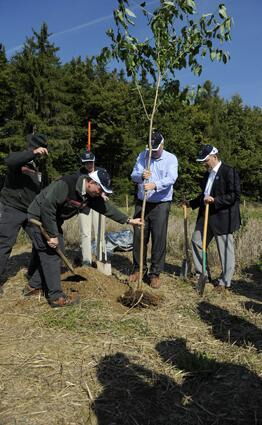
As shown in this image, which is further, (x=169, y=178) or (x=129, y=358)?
(x=169, y=178)

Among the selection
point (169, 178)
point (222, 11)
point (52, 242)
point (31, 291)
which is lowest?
point (31, 291)

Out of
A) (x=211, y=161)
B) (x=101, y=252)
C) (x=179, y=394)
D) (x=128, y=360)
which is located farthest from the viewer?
(x=101, y=252)

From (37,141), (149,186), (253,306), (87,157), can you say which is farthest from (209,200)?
(37,141)

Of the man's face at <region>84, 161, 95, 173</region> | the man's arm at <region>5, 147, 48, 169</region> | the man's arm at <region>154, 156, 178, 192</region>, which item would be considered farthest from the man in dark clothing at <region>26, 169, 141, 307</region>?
the man's face at <region>84, 161, 95, 173</region>

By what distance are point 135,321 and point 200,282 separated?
141cm

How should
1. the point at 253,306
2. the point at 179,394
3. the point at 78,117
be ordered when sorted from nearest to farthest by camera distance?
the point at 179,394 < the point at 253,306 < the point at 78,117

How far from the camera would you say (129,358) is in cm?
394

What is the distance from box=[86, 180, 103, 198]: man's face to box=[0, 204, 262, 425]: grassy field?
1306 millimetres

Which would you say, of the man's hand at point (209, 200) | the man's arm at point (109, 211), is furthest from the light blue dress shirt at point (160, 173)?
the man's arm at point (109, 211)

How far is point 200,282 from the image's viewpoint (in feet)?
19.2

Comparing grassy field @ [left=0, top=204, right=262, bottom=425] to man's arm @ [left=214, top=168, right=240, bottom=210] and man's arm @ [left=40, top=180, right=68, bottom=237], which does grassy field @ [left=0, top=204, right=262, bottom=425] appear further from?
man's arm @ [left=214, top=168, right=240, bottom=210]

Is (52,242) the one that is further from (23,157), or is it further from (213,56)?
(213,56)

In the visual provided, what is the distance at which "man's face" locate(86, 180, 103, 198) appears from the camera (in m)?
4.88

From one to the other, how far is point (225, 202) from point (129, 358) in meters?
2.56
